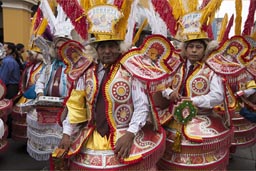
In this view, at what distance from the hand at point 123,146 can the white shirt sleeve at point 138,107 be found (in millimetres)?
59

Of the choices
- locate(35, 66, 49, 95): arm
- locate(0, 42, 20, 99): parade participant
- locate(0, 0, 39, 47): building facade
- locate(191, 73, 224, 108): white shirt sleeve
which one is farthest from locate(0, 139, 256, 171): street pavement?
locate(0, 0, 39, 47): building facade

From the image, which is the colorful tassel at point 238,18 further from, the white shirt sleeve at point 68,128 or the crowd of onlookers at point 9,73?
the crowd of onlookers at point 9,73

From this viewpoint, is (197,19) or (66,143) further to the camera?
(197,19)

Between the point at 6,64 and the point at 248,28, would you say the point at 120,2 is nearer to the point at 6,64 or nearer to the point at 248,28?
the point at 248,28

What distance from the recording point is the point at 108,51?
223cm

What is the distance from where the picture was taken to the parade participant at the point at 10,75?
5.33 meters

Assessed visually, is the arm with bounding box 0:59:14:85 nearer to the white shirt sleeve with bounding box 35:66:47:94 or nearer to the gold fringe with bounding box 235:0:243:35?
the white shirt sleeve with bounding box 35:66:47:94

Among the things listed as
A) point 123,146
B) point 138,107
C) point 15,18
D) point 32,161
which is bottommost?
point 32,161

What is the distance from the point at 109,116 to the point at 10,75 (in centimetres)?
374

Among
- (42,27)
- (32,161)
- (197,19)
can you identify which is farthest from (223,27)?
(32,161)

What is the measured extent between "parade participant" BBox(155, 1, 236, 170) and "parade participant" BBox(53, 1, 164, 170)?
0.43m

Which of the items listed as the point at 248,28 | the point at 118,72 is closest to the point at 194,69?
the point at 118,72

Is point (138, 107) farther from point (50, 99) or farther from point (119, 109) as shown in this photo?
point (50, 99)

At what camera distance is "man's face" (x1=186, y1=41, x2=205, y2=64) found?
9.61ft
